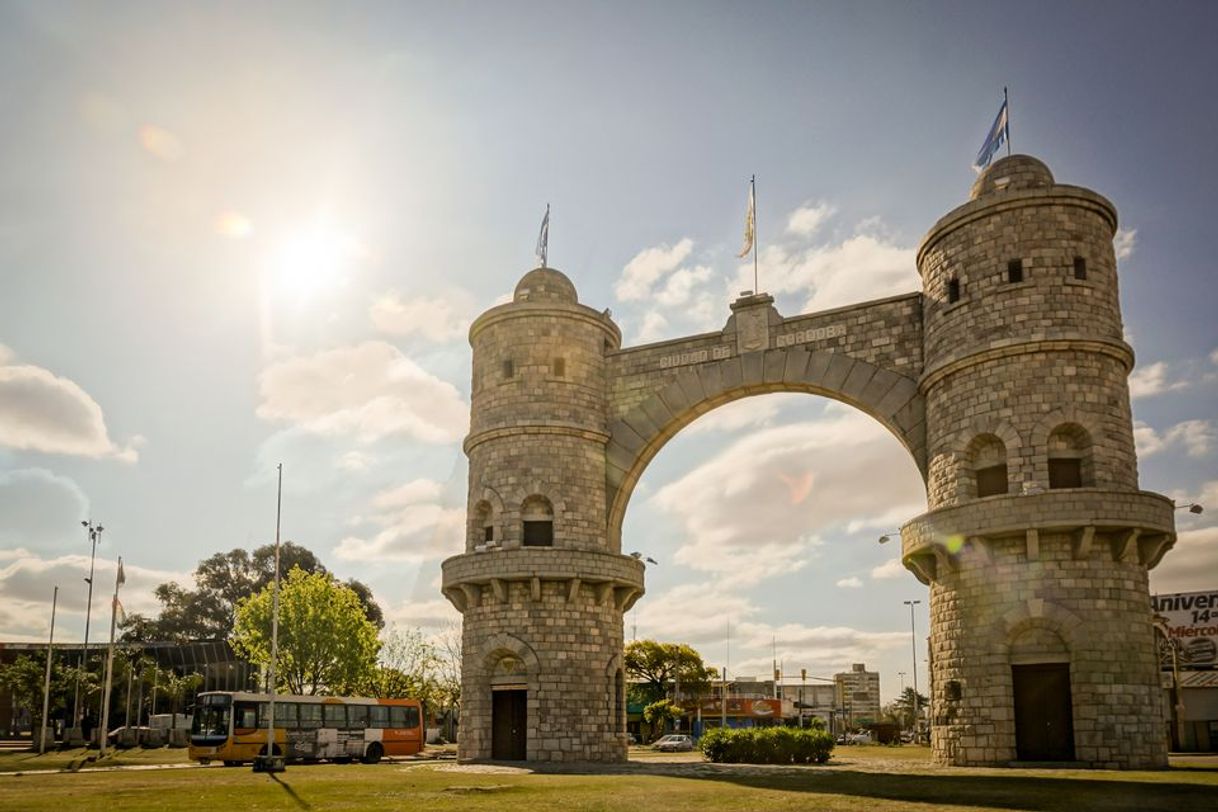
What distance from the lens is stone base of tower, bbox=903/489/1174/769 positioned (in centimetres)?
2369

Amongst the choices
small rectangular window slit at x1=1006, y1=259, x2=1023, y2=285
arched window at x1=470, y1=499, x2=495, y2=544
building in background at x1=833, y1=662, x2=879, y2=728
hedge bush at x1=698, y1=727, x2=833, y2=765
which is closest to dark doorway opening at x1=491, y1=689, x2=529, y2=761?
arched window at x1=470, y1=499, x2=495, y2=544

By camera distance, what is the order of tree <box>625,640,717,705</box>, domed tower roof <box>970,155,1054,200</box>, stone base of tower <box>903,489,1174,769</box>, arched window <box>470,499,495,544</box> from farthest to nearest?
tree <box>625,640,717,705</box>
arched window <box>470,499,495,544</box>
domed tower roof <box>970,155,1054,200</box>
stone base of tower <box>903,489,1174,769</box>

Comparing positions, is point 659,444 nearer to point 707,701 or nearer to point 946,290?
point 946,290

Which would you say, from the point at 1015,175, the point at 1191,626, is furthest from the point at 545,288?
the point at 1191,626

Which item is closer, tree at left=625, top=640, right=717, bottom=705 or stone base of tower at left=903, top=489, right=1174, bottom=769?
stone base of tower at left=903, top=489, right=1174, bottom=769

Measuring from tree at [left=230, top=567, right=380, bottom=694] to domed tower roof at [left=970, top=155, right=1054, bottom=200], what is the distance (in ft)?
128

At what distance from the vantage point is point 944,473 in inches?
1073

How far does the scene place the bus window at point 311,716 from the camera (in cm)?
3734

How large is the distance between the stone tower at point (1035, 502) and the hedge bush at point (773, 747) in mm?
5245

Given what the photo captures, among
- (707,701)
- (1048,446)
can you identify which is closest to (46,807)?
(1048,446)

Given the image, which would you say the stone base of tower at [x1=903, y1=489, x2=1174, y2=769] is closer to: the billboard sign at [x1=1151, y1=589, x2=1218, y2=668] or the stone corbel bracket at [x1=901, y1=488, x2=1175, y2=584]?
the stone corbel bracket at [x1=901, y1=488, x2=1175, y2=584]

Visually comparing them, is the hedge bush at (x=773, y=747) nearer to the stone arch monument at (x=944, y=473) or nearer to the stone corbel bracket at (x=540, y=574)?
the stone arch monument at (x=944, y=473)

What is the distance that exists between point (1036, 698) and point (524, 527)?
1623cm

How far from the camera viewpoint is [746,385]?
32625 mm
